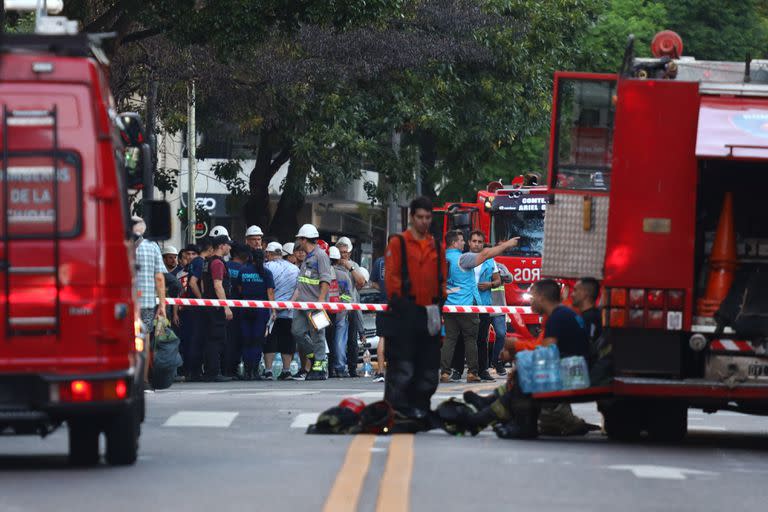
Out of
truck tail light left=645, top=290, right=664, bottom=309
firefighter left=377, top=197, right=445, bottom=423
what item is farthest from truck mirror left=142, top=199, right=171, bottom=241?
truck tail light left=645, top=290, right=664, bottom=309

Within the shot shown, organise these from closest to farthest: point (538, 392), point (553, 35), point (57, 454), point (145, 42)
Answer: point (57, 454) < point (538, 392) < point (145, 42) < point (553, 35)

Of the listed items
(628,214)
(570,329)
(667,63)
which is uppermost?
(667,63)

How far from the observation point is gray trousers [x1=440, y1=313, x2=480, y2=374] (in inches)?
949

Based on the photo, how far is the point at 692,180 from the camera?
13.6 metres

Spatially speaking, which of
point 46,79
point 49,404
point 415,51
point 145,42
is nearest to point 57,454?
point 49,404

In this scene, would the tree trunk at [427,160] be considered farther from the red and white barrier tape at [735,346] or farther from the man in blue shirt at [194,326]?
the red and white barrier tape at [735,346]

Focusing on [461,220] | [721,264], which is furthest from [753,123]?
[461,220]

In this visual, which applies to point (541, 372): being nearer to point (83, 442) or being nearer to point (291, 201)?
point (83, 442)

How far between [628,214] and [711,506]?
12.9 feet

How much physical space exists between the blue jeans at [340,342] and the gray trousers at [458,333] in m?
2.40

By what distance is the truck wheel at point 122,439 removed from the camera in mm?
11695

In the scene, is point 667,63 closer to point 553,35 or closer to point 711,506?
point 711,506

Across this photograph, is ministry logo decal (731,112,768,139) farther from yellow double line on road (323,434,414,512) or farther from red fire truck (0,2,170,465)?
red fire truck (0,2,170,465)

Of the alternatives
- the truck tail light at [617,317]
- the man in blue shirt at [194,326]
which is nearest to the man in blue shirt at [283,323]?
the man in blue shirt at [194,326]
